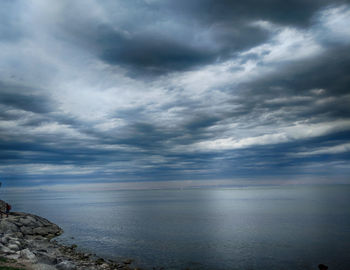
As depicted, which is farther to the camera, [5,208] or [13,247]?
[5,208]

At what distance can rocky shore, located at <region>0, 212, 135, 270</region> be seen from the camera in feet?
104

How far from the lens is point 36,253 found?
120ft

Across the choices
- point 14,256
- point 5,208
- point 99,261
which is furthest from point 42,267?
point 5,208

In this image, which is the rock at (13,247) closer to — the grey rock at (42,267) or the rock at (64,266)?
the grey rock at (42,267)

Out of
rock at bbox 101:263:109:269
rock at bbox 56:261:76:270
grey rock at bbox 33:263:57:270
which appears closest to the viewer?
grey rock at bbox 33:263:57:270

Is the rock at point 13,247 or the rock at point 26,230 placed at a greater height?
the rock at point 13,247

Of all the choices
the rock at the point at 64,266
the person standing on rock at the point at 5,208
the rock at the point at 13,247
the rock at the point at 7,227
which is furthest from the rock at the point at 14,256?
the person standing on rock at the point at 5,208

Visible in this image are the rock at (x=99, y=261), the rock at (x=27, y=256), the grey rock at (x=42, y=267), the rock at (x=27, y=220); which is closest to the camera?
the grey rock at (x=42, y=267)

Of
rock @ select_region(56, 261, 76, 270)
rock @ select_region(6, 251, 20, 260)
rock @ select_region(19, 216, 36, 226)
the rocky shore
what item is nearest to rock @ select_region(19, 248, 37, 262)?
the rocky shore

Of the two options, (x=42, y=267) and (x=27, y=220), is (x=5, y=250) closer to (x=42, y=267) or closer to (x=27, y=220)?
(x=42, y=267)

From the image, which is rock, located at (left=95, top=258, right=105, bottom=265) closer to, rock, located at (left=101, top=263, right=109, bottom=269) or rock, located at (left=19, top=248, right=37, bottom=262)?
rock, located at (left=101, top=263, right=109, bottom=269)

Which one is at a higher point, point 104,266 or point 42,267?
point 42,267

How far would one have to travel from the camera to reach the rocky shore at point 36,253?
3181 centimetres

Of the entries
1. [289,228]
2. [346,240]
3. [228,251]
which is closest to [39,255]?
[228,251]
